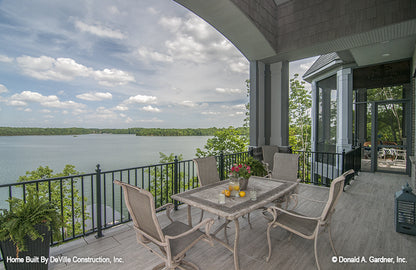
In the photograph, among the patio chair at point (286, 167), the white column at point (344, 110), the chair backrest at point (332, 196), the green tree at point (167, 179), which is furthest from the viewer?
the white column at point (344, 110)

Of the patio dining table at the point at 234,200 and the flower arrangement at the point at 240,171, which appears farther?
the flower arrangement at the point at 240,171

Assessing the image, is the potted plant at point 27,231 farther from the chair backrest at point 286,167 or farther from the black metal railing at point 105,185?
the chair backrest at point 286,167

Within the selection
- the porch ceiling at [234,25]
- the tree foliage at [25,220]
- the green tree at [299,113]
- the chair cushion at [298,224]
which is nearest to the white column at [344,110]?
the porch ceiling at [234,25]

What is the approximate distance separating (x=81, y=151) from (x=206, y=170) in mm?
10908

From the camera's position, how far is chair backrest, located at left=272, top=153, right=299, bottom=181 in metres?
3.19

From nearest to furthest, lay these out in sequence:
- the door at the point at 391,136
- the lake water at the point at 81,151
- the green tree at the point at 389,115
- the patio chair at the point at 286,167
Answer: the patio chair at the point at 286,167
the door at the point at 391,136
the green tree at the point at 389,115
the lake water at the point at 81,151

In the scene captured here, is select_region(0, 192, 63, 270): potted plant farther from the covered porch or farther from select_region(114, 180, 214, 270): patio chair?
select_region(114, 180, 214, 270): patio chair

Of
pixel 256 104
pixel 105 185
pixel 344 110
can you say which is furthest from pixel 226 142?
pixel 105 185

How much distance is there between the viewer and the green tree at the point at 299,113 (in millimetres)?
11430

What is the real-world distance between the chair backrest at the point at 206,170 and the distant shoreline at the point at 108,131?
21.0ft

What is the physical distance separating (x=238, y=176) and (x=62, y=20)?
453 inches

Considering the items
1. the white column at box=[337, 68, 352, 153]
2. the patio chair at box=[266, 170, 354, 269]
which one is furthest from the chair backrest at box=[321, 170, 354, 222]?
the white column at box=[337, 68, 352, 153]

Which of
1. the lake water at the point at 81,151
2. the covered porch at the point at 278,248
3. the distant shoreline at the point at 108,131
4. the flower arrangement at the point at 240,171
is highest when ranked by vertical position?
the distant shoreline at the point at 108,131

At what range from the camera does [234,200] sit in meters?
2.08
